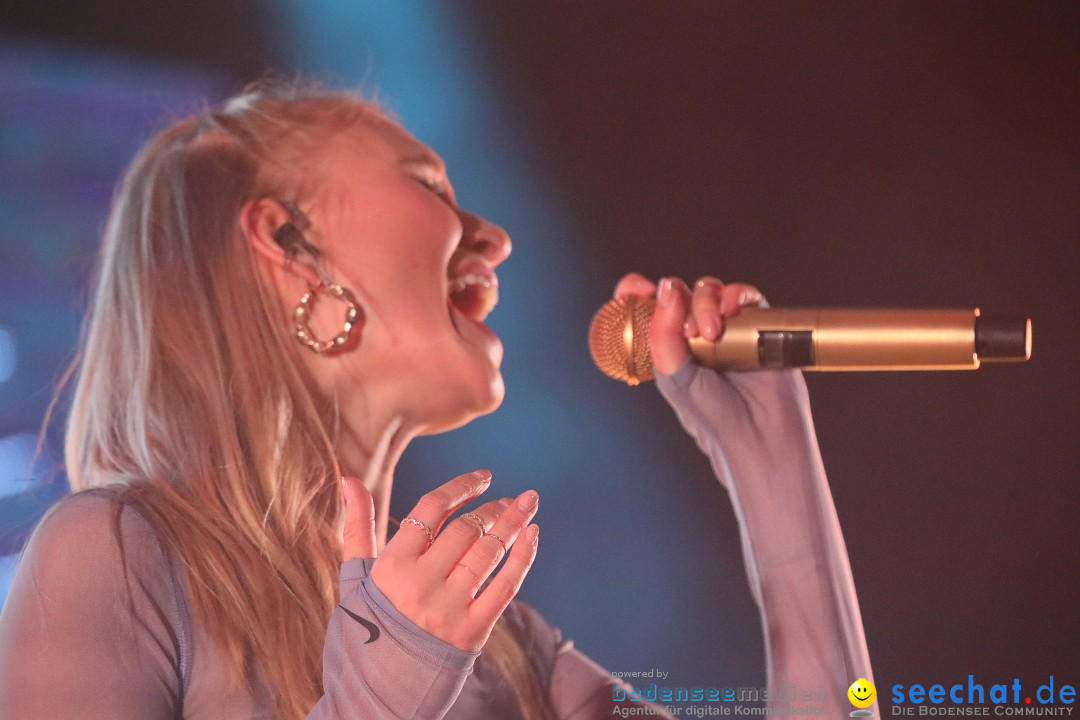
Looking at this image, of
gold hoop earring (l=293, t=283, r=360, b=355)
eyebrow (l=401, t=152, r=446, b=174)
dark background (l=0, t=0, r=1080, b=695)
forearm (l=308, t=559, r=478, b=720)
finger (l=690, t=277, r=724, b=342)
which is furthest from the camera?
dark background (l=0, t=0, r=1080, b=695)

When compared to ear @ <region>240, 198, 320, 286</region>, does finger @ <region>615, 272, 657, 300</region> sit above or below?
below

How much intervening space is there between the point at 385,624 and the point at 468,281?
2.28 feet

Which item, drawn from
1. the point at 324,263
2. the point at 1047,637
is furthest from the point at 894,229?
the point at 324,263

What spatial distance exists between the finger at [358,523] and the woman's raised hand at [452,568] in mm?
76

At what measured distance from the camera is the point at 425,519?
84 cm

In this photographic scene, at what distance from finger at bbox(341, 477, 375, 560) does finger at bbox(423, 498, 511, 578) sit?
10cm

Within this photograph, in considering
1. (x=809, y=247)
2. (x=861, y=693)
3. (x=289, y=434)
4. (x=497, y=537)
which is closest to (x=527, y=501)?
(x=497, y=537)

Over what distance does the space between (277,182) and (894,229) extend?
1018 mm

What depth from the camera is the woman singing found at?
38.0 inches

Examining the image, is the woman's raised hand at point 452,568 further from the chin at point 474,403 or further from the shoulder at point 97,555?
the chin at point 474,403

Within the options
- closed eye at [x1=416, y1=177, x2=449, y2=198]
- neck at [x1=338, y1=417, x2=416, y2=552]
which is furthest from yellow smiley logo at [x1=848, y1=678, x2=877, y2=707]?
closed eye at [x1=416, y1=177, x2=449, y2=198]

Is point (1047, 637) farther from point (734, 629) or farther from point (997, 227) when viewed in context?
point (997, 227)

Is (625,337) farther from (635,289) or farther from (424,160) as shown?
(424,160)

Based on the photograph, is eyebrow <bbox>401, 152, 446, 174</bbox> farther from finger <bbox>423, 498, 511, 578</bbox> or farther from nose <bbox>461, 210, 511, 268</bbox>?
finger <bbox>423, 498, 511, 578</bbox>
